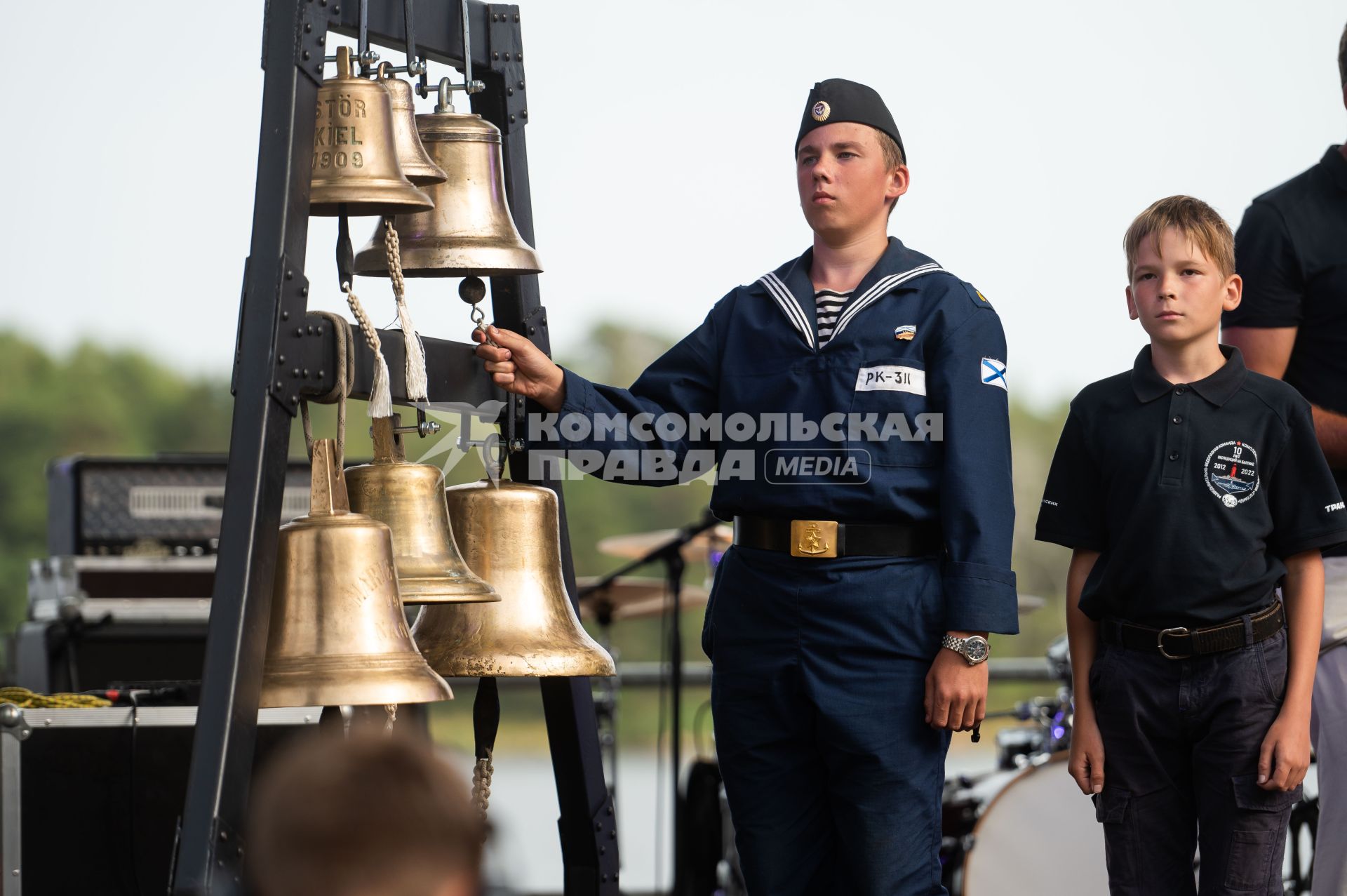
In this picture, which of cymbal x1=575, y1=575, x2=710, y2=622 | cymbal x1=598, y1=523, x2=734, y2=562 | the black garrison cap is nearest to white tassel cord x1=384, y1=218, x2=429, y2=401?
the black garrison cap

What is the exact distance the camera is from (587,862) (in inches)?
94.9

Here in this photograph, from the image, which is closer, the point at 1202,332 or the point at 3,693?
the point at 1202,332

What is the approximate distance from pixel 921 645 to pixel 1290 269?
88cm

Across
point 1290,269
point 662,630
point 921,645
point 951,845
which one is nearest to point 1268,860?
point 921,645

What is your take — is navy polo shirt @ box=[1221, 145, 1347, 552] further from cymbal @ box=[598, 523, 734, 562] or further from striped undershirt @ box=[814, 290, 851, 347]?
cymbal @ box=[598, 523, 734, 562]

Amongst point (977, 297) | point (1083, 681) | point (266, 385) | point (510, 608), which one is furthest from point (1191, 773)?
point (266, 385)

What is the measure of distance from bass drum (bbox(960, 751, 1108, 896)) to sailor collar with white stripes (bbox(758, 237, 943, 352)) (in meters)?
1.32

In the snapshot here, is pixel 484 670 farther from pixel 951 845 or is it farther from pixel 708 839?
pixel 708 839

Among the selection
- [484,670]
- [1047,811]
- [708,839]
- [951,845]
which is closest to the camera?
[484,670]

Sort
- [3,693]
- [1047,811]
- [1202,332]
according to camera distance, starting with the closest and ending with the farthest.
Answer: [1202,332] < [3,693] < [1047,811]

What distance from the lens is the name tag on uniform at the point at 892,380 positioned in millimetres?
2258

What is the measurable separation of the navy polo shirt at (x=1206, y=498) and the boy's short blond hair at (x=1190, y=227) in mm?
151

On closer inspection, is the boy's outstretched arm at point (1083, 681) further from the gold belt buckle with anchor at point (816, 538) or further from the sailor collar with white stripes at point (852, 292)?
the sailor collar with white stripes at point (852, 292)

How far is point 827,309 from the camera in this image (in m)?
2.36
